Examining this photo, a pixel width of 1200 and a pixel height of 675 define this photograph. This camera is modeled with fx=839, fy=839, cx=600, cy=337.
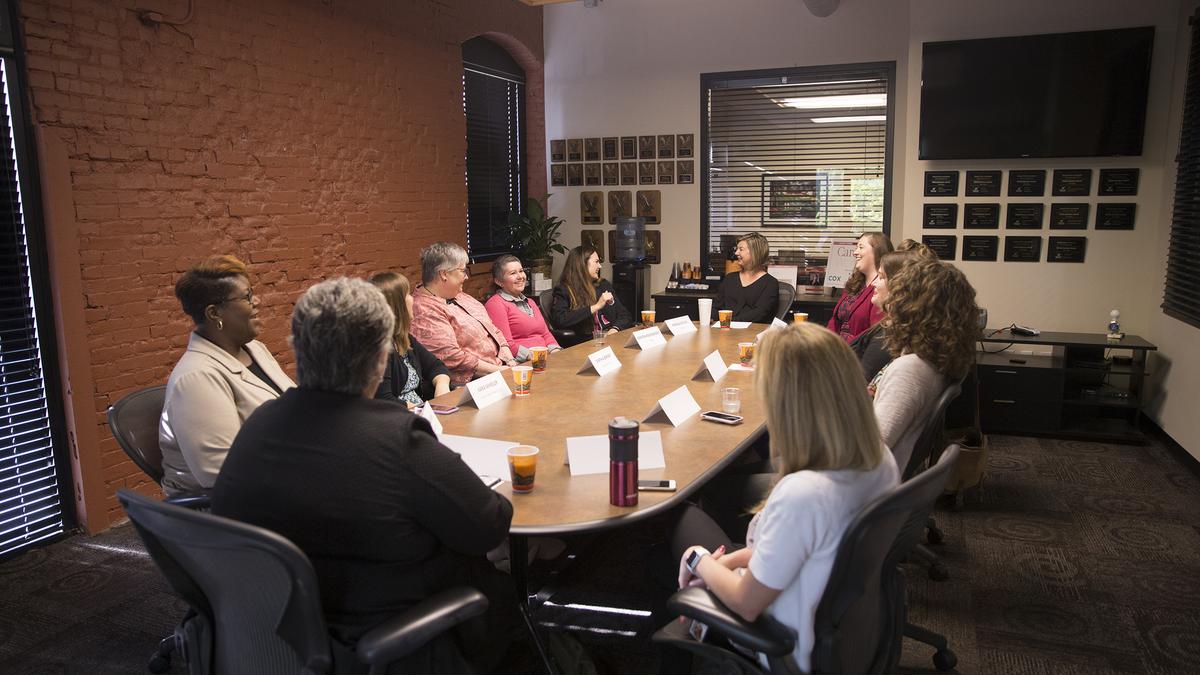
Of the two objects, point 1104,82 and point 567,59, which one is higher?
point 567,59

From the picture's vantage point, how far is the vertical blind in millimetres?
3539

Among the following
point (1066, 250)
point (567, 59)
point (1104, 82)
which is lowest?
point (1066, 250)

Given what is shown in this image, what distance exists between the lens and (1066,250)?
5.91m

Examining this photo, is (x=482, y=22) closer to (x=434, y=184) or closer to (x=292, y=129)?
(x=434, y=184)

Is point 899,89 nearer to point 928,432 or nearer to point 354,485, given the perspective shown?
point 928,432

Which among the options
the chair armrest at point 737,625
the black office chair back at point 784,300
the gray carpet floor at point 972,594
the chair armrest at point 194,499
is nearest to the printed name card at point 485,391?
the gray carpet floor at point 972,594

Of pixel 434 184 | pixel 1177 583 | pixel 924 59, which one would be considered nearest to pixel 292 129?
pixel 434 184

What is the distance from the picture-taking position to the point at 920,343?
2811 millimetres

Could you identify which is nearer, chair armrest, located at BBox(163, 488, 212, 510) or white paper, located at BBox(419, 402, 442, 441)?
chair armrest, located at BBox(163, 488, 212, 510)

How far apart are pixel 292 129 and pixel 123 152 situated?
1.12 m

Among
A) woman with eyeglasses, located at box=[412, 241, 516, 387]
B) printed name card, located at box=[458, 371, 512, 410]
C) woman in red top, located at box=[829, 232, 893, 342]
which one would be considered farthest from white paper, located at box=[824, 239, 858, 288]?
printed name card, located at box=[458, 371, 512, 410]

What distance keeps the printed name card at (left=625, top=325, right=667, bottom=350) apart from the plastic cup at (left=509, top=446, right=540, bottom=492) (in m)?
2.28

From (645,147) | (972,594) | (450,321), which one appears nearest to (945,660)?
(972,594)

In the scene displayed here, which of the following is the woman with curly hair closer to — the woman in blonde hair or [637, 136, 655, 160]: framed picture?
the woman in blonde hair
